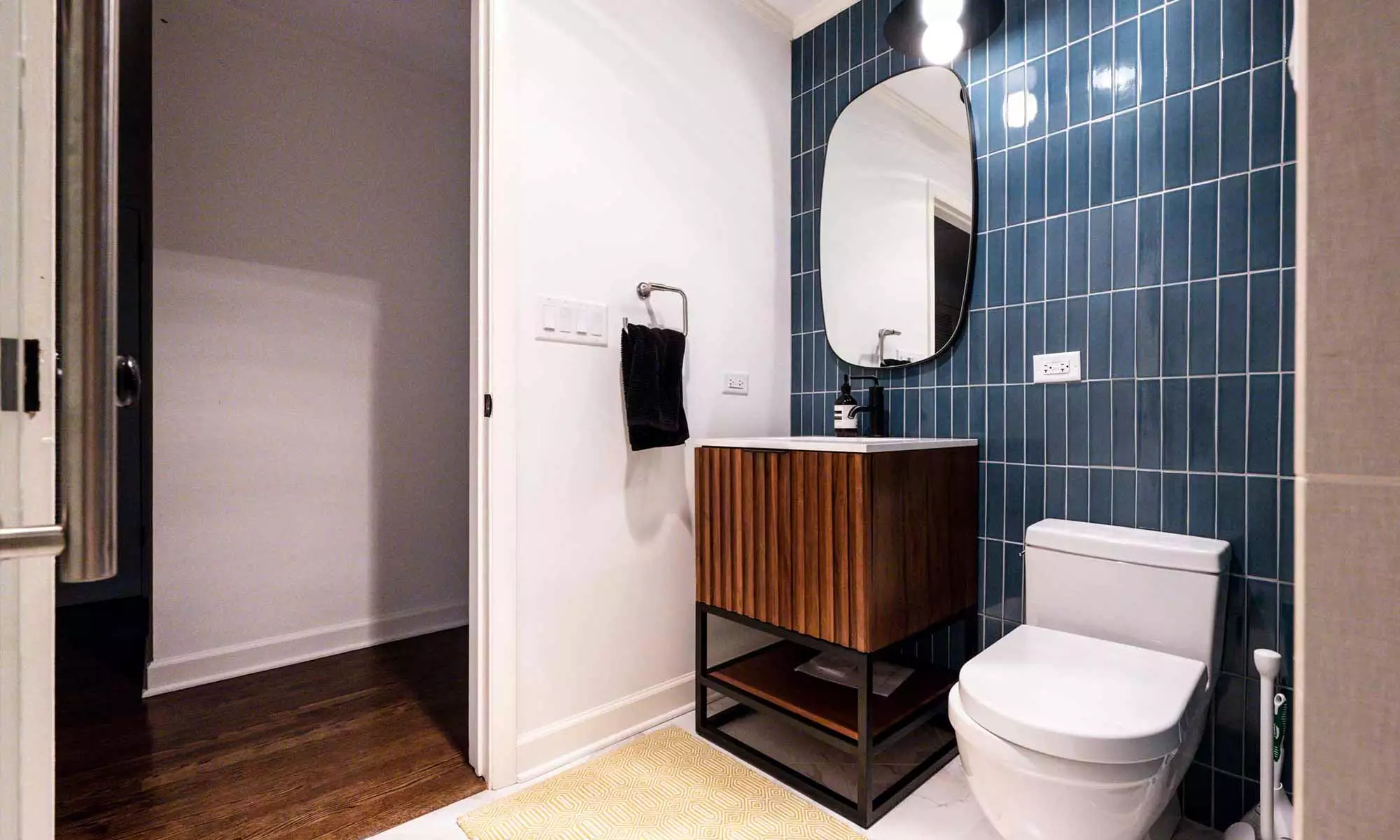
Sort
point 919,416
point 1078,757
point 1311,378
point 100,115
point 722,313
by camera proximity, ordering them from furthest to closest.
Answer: point 722,313
point 919,416
point 1078,757
point 100,115
point 1311,378

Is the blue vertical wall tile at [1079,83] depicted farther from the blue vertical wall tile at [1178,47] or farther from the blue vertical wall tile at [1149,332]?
the blue vertical wall tile at [1149,332]

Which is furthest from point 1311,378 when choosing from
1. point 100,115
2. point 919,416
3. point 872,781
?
point 919,416

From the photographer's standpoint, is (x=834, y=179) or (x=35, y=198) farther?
(x=834, y=179)

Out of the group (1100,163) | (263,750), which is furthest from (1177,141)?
(263,750)

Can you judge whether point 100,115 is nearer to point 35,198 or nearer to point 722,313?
point 35,198

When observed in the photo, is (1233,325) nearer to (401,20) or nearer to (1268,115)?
(1268,115)

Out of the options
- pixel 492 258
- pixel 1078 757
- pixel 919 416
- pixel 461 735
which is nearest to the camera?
pixel 1078 757

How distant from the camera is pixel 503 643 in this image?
5.30ft

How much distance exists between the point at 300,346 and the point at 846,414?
2212mm

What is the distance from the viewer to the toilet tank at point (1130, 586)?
1365 millimetres

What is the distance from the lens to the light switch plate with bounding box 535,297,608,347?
1.71 metres

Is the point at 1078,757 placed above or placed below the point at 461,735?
above

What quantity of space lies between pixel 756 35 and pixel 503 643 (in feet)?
7.53

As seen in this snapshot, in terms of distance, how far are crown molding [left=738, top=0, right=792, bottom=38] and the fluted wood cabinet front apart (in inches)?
66.1
